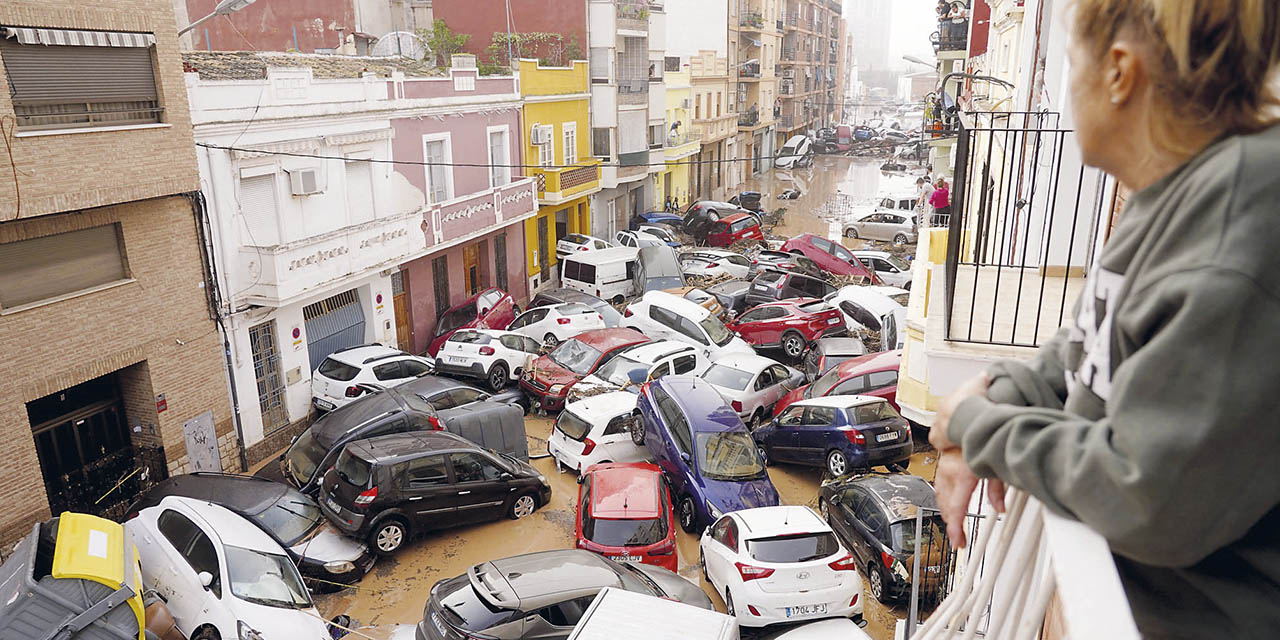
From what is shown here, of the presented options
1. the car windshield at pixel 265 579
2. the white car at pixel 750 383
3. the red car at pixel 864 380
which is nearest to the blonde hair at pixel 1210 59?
the car windshield at pixel 265 579

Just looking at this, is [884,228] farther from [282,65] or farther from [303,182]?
[303,182]

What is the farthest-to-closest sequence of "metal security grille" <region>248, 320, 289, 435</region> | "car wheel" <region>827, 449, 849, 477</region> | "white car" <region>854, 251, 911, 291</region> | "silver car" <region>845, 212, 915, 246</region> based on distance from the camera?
"silver car" <region>845, 212, 915, 246</region>
"white car" <region>854, 251, 911, 291</region>
"metal security grille" <region>248, 320, 289, 435</region>
"car wheel" <region>827, 449, 849, 477</region>

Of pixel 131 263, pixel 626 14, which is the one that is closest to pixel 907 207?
pixel 626 14

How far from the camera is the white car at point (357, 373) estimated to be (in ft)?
52.6

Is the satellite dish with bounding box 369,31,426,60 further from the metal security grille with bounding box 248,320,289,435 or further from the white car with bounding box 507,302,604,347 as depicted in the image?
the metal security grille with bounding box 248,320,289,435

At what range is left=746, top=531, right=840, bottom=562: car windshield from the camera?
955 cm

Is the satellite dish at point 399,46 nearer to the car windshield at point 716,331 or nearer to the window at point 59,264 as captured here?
the car windshield at point 716,331

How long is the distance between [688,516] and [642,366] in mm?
4791

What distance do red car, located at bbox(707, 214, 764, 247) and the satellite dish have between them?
1270cm

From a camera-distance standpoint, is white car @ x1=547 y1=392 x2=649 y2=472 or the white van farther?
the white van

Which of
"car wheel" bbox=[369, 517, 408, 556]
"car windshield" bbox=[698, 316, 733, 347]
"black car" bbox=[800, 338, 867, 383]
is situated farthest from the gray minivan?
"car wheel" bbox=[369, 517, 408, 556]

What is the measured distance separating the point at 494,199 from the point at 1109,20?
73.5ft

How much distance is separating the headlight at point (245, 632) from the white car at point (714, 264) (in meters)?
18.7

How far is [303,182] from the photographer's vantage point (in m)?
16.7
